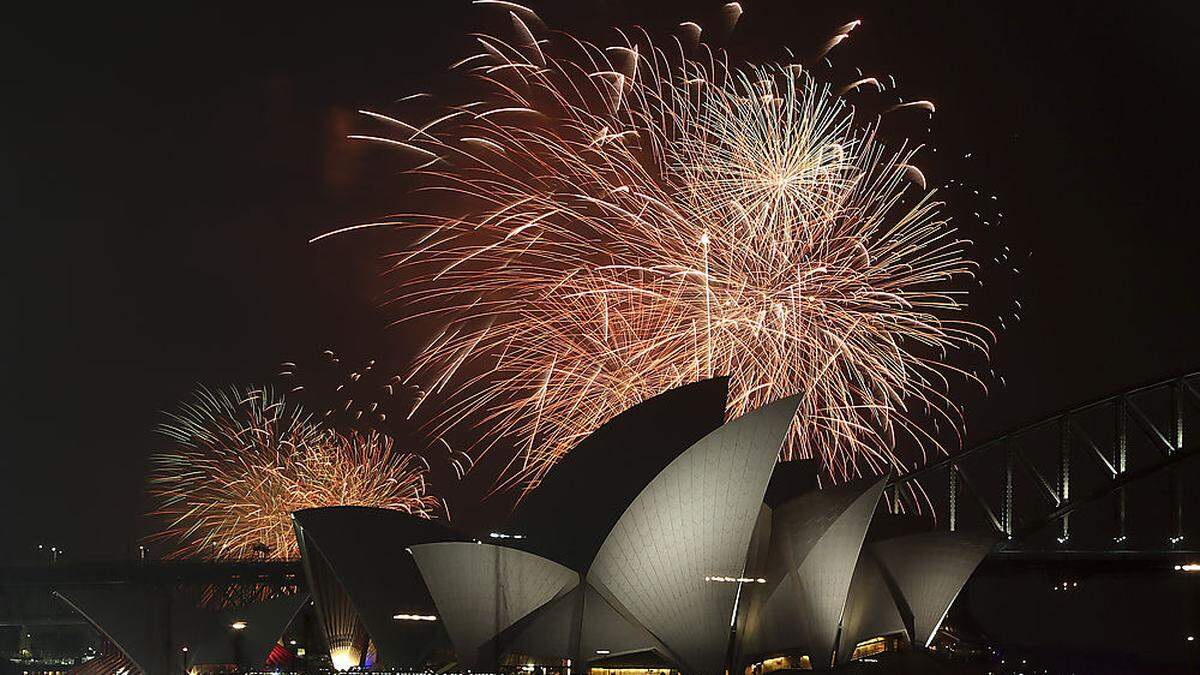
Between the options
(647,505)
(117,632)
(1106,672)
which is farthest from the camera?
(117,632)

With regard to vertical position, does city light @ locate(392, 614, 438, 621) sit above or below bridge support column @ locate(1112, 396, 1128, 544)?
below

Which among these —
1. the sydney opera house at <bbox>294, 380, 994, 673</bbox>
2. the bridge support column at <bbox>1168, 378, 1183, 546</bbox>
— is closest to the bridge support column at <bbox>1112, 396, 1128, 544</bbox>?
the bridge support column at <bbox>1168, 378, 1183, 546</bbox>

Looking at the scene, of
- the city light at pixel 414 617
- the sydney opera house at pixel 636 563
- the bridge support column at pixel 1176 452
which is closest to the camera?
the sydney opera house at pixel 636 563

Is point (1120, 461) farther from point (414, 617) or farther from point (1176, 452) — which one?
point (414, 617)

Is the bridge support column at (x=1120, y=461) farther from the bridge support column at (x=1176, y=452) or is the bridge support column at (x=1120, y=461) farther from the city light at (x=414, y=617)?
the city light at (x=414, y=617)

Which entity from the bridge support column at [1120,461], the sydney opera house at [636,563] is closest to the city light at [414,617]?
the sydney opera house at [636,563]

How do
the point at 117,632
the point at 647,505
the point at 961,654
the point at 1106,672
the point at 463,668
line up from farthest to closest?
the point at 117,632, the point at 1106,672, the point at 961,654, the point at 463,668, the point at 647,505

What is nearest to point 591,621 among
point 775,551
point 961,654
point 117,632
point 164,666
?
point 775,551

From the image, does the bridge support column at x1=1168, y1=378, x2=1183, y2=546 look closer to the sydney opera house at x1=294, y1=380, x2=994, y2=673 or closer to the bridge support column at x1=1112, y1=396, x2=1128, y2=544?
the bridge support column at x1=1112, y1=396, x2=1128, y2=544

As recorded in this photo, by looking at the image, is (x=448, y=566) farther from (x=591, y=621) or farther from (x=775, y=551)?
(x=775, y=551)
